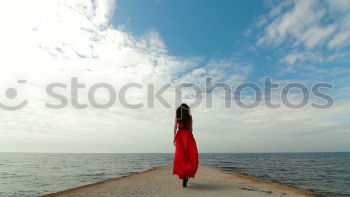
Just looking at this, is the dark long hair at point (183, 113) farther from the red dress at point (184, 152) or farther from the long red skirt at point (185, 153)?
the long red skirt at point (185, 153)

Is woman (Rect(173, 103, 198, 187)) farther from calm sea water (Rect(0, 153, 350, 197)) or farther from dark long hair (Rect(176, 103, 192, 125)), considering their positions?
calm sea water (Rect(0, 153, 350, 197))

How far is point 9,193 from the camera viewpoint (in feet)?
37.0

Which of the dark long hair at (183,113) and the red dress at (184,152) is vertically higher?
the dark long hair at (183,113)

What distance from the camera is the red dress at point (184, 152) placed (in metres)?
6.82

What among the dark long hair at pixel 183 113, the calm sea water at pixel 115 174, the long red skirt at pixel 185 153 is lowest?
the calm sea water at pixel 115 174

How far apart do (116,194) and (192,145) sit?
2.44 m

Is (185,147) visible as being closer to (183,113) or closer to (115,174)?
Result: (183,113)

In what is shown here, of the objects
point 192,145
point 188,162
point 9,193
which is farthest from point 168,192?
point 9,193

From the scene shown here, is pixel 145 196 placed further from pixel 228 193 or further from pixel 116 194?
pixel 228 193

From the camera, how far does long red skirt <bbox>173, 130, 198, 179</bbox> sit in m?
6.82

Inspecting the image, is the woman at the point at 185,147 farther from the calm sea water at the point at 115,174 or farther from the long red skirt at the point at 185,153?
the calm sea water at the point at 115,174

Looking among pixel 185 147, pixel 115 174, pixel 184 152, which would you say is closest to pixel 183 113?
pixel 185 147

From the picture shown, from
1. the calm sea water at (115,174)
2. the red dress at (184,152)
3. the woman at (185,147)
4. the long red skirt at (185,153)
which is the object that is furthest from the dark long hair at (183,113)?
the calm sea water at (115,174)

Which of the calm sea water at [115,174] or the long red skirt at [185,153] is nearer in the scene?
the long red skirt at [185,153]
